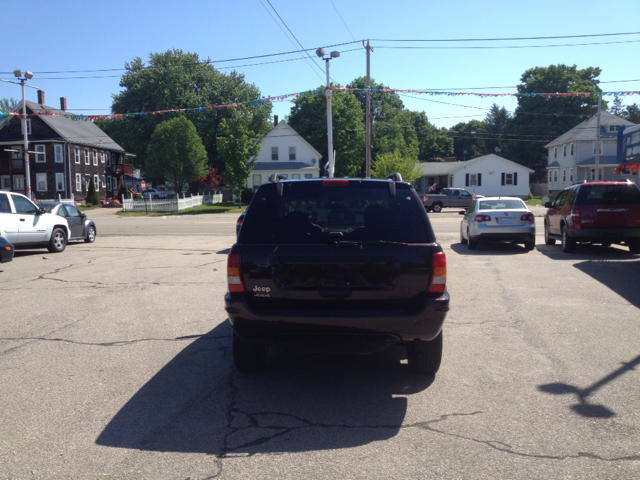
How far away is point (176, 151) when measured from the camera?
56.5 metres

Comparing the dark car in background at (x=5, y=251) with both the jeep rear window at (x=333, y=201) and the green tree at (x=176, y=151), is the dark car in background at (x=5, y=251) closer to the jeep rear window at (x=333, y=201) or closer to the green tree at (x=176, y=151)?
the jeep rear window at (x=333, y=201)

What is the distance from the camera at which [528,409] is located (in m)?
4.63

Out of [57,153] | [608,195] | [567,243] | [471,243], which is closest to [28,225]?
[471,243]

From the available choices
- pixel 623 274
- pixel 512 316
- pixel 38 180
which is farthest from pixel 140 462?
pixel 38 180

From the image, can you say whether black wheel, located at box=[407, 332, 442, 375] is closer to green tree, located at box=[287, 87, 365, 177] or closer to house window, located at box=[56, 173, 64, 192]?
house window, located at box=[56, 173, 64, 192]

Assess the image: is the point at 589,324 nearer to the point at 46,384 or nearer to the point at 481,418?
the point at 481,418

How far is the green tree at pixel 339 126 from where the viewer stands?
6335 cm

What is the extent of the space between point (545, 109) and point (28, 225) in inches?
2750

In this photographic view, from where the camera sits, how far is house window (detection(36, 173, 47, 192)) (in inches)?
2199

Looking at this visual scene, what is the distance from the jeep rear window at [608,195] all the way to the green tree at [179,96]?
5306cm

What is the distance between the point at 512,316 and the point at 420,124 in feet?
281

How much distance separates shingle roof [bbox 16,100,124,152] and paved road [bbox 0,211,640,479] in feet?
162

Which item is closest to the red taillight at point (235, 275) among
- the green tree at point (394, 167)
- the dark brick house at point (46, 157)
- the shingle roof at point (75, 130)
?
the green tree at point (394, 167)

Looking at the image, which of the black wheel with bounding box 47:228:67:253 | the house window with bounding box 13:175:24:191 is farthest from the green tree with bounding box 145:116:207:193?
the black wheel with bounding box 47:228:67:253
